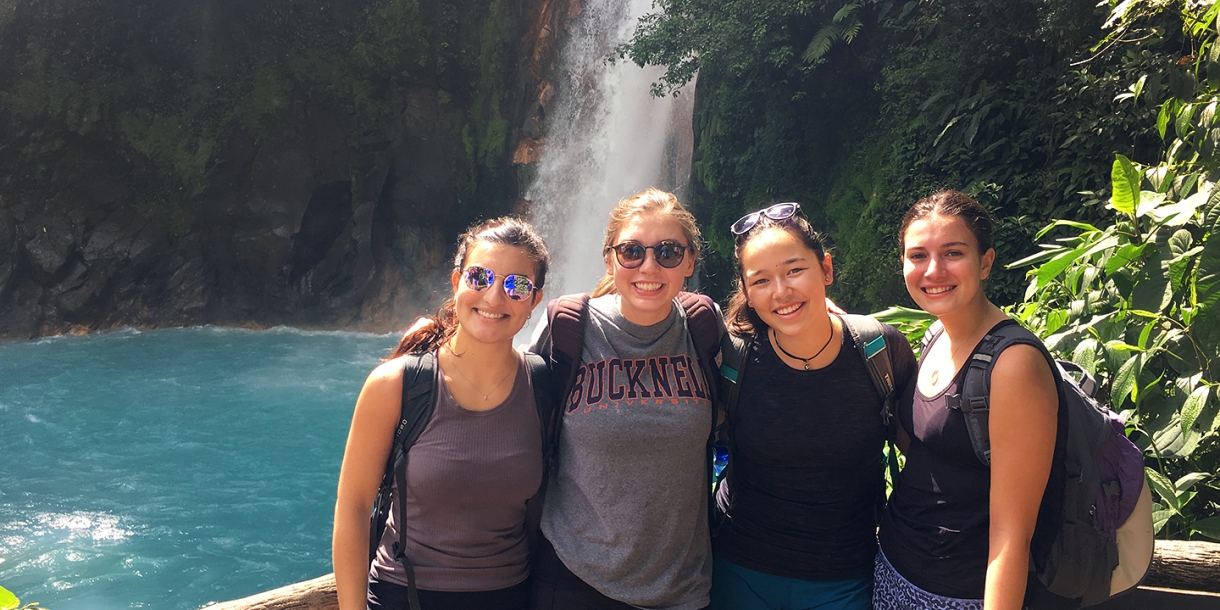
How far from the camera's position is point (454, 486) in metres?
1.86

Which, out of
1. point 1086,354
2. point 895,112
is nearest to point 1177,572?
point 1086,354

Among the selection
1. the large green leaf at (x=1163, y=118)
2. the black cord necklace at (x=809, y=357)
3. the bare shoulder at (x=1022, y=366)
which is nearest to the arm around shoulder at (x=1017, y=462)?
the bare shoulder at (x=1022, y=366)

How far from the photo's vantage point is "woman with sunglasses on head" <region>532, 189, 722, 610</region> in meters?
1.86

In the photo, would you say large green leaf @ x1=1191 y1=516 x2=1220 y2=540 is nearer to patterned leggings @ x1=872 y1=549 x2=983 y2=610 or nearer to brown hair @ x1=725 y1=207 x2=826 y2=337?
patterned leggings @ x1=872 y1=549 x2=983 y2=610

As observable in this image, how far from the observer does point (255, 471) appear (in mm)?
8773

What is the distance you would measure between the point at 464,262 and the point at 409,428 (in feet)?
1.54

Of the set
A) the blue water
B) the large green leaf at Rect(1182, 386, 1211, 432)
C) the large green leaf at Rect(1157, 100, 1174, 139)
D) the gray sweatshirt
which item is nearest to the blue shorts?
the gray sweatshirt

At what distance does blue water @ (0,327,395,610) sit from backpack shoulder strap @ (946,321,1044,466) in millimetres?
6135

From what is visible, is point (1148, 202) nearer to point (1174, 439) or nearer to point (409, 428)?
point (1174, 439)

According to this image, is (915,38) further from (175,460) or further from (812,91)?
(175,460)

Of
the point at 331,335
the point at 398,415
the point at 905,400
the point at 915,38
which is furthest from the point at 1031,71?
the point at 331,335

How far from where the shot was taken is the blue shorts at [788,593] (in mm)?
1945

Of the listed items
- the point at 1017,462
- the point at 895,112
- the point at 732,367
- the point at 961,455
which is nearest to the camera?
the point at 1017,462

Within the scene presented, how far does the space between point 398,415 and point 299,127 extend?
16.5m
